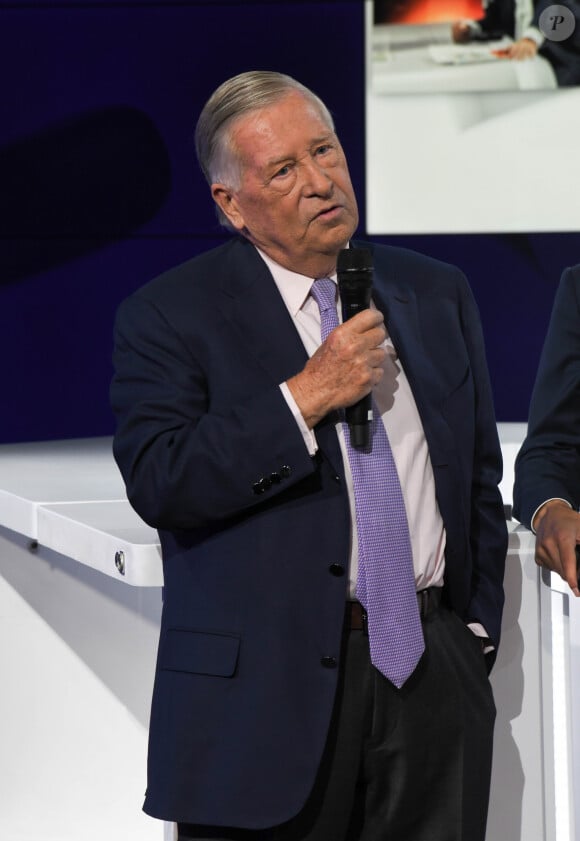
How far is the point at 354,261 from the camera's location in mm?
1523

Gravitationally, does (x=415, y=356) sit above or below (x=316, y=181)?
below

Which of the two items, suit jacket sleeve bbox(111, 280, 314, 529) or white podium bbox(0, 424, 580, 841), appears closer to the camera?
suit jacket sleeve bbox(111, 280, 314, 529)

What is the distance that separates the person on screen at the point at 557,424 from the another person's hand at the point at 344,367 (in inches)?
15.7

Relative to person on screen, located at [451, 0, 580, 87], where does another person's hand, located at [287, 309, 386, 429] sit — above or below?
above

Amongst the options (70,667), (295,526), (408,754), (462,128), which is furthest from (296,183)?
(462,128)

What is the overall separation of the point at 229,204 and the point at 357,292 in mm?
291

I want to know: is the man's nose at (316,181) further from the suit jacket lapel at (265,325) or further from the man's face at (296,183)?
the suit jacket lapel at (265,325)

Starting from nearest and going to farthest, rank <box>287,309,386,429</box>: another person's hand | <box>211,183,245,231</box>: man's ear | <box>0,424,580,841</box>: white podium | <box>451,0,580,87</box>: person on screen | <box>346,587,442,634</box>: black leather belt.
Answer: <box>287,309,386,429</box>: another person's hand → <box>346,587,442,634</box>: black leather belt → <box>211,183,245,231</box>: man's ear → <box>0,424,580,841</box>: white podium → <box>451,0,580,87</box>: person on screen

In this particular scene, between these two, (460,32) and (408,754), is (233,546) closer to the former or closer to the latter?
(408,754)

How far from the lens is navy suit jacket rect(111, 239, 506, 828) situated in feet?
5.00

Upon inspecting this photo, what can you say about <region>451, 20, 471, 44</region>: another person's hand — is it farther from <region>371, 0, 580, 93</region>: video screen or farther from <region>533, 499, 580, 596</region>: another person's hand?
<region>533, 499, 580, 596</region>: another person's hand

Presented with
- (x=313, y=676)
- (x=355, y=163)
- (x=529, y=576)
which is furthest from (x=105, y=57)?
(x=313, y=676)

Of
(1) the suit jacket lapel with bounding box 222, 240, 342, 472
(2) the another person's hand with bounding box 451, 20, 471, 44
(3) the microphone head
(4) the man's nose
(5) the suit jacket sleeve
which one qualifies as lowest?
(2) the another person's hand with bounding box 451, 20, 471, 44

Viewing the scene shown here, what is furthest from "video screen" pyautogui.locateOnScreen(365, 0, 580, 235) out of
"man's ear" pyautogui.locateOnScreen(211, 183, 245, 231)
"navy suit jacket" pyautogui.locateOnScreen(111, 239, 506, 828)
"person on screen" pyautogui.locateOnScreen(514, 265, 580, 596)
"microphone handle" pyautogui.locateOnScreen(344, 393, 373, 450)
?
"microphone handle" pyautogui.locateOnScreen(344, 393, 373, 450)
